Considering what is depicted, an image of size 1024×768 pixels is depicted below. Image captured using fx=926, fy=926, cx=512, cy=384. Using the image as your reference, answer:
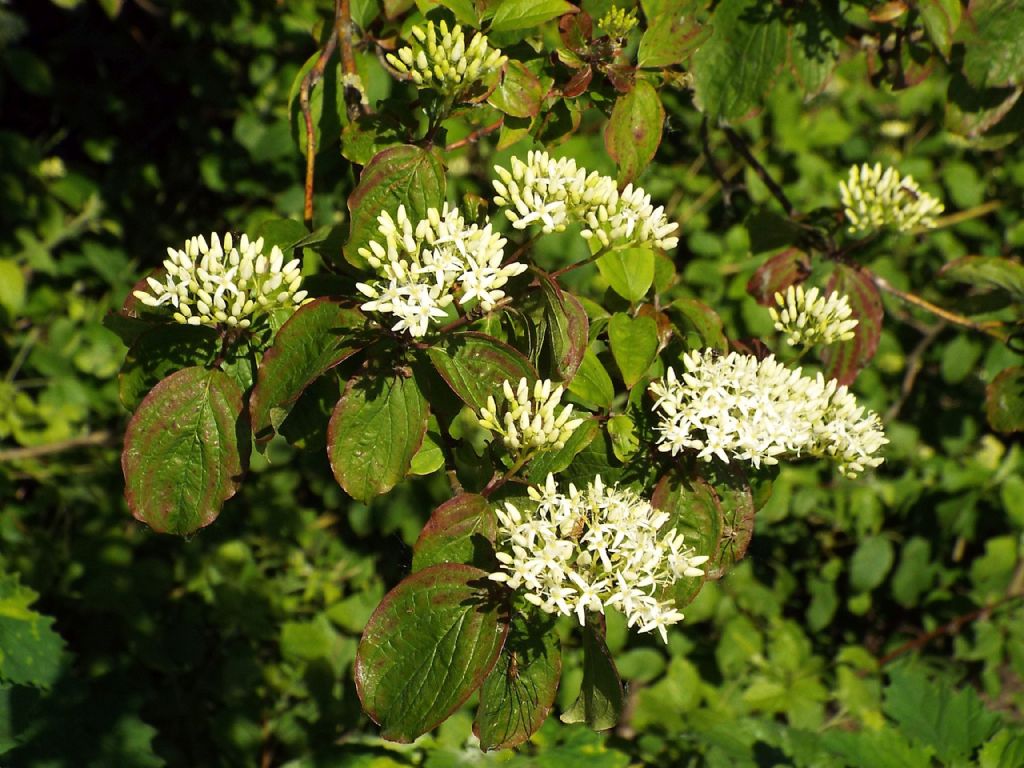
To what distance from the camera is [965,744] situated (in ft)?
5.39

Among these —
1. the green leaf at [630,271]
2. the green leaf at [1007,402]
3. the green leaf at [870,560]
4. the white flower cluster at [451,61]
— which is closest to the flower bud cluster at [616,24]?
the white flower cluster at [451,61]

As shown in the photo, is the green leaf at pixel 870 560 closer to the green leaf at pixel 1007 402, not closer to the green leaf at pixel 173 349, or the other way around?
the green leaf at pixel 1007 402

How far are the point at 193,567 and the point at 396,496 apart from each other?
0.58m

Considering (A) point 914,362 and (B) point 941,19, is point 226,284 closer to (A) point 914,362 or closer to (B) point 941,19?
(B) point 941,19

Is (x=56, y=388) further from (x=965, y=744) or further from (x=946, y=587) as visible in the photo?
(x=946, y=587)

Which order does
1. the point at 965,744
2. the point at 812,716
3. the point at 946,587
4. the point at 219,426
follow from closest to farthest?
1. the point at 219,426
2. the point at 965,744
3. the point at 812,716
4. the point at 946,587

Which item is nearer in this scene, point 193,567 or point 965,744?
point 965,744

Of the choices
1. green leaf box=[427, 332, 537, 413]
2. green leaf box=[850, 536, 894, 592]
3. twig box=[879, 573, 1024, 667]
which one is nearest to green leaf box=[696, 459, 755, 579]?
green leaf box=[427, 332, 537, 413]

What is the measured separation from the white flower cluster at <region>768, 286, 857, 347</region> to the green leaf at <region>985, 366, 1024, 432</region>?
460mm

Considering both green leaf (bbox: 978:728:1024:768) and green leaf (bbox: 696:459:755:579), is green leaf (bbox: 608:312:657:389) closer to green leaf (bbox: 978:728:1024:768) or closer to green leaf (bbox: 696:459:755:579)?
green leaf (bbox: 696:459:755:579)

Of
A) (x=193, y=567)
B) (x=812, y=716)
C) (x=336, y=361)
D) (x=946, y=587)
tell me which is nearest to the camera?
(x=336, y=361)

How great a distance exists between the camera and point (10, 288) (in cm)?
237

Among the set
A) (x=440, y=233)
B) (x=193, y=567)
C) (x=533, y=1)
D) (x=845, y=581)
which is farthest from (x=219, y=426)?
(x=845, y=581)

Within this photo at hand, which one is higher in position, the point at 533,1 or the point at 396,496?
the point at 533,1
